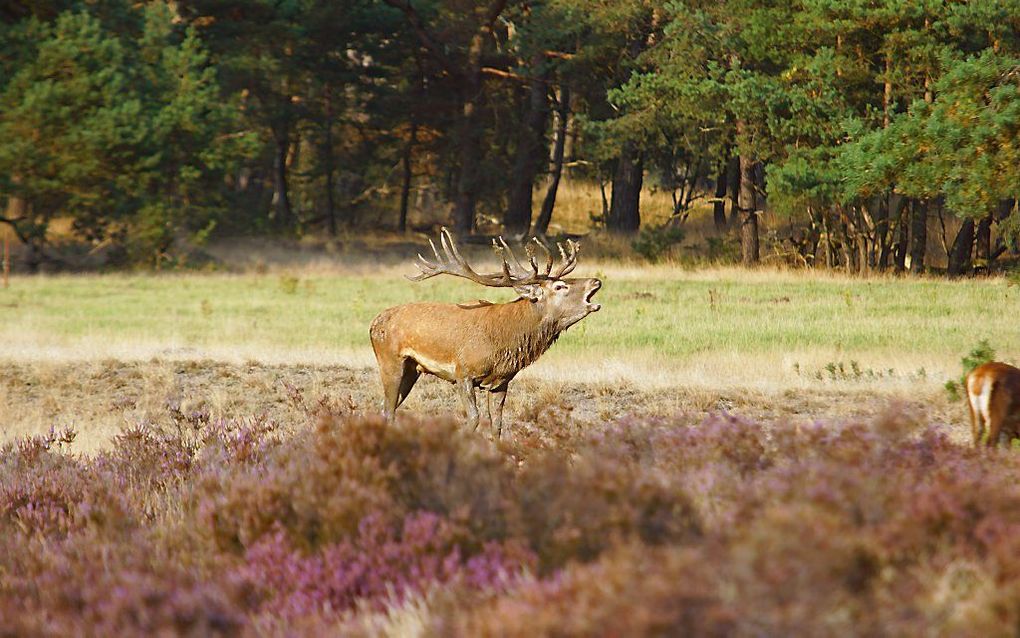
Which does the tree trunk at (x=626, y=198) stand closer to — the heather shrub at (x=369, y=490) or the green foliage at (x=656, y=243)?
the green foliage at (x=656, y=243)

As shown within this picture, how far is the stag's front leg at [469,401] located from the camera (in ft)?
32.3

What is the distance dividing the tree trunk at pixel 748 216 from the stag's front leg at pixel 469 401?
24189 millimetres

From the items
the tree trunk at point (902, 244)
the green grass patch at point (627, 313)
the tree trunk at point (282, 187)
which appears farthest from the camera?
the tree trunk at point (282, 187)

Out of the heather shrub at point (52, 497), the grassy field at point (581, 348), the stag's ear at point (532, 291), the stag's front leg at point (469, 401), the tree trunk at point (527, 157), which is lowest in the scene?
the grassy field at point (581, 348)

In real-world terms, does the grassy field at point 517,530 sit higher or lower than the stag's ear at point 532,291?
lower

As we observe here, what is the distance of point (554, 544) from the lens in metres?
4.68

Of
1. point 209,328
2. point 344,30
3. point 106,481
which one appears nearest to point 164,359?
point 209,328

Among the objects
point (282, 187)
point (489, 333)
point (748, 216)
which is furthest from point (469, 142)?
point (489, 333)

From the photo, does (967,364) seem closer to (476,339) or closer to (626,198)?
(476,339)

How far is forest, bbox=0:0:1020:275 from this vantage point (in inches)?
998

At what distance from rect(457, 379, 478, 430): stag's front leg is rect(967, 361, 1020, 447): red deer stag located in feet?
12.1

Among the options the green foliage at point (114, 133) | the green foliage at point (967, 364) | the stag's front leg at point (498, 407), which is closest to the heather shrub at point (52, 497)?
the stag's front leg at point (498, 407)

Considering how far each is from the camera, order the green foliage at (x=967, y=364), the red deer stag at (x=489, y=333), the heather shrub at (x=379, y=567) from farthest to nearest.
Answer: the green foliage at (x=967, y=364)
the red deer stag at (x=489, y=333)
the heather shrub at (x=379, y=567)

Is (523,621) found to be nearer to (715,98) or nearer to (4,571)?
(4,571)
